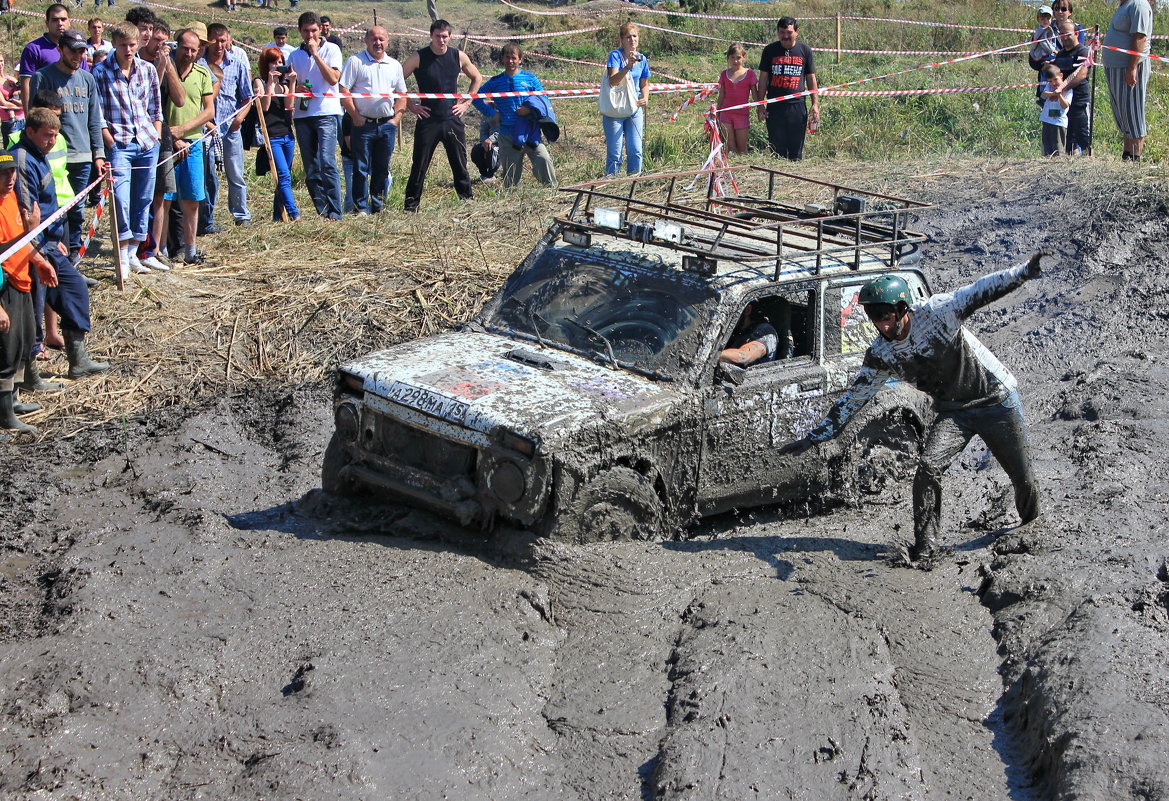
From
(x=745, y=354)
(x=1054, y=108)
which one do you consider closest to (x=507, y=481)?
(x=745, y=354)

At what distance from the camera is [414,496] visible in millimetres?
6203

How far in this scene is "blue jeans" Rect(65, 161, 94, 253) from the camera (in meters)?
9.34

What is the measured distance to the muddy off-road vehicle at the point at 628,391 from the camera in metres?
6.00

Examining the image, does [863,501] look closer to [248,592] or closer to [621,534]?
[621,534]

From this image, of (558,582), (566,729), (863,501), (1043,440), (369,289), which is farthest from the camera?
(369,289)

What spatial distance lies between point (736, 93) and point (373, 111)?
4485 mm

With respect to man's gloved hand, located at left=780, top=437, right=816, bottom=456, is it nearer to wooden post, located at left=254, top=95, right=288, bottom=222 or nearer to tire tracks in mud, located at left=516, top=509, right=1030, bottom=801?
tire tracks in mud, located at left=516, top=509, right=1030, bottom=801

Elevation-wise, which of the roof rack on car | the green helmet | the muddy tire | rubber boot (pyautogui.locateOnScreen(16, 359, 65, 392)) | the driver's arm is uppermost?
the roof rack on car

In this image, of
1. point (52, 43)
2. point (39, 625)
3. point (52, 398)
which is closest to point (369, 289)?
point (52, 398)

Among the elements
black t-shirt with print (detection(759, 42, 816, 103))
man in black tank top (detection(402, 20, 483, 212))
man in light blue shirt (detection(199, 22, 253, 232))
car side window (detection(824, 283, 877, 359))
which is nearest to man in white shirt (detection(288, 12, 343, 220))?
man in light blue shirt (detection(199, 22, 253, 232))

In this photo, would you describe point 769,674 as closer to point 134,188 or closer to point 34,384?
point 34,384

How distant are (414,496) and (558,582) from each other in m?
0.87

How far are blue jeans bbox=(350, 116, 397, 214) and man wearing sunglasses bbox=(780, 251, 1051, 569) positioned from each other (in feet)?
23.3

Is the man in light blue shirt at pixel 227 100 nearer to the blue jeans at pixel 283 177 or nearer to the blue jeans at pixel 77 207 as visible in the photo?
the blue jeans at pixel 283 177
